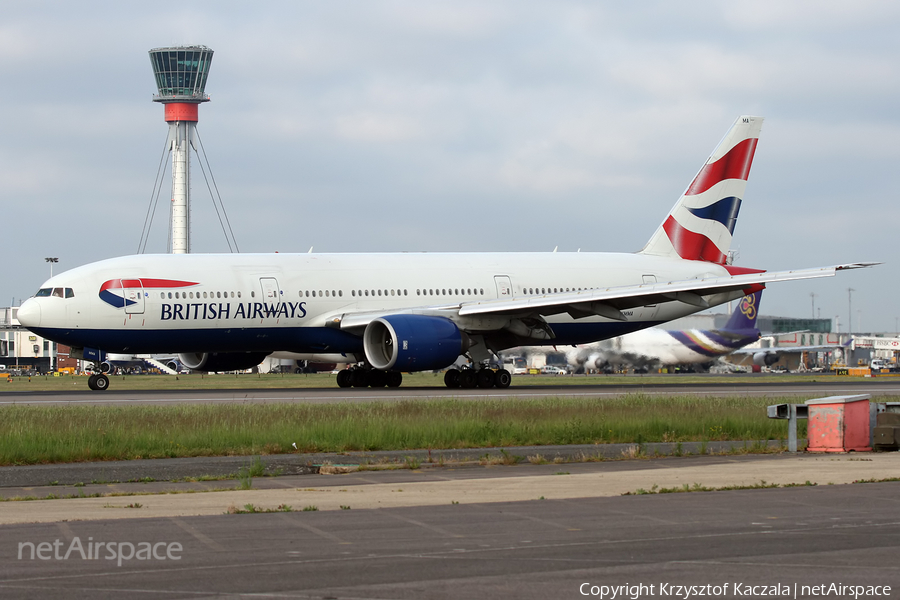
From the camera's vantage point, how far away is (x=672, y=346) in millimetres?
70375

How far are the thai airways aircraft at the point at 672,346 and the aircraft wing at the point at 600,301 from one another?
1232 inches

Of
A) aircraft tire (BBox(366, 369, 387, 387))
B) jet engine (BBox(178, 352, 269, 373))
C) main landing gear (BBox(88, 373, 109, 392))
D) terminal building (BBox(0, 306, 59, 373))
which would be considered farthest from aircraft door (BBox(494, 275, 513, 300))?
terminal building (BBox(0, 306, 59, 373))

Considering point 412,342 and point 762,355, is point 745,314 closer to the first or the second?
point 762,355

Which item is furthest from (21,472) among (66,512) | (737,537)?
(737,537)

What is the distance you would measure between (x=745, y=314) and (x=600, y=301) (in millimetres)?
36301

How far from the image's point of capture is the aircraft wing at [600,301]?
33.5 m

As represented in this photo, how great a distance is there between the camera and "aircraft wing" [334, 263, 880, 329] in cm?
3347

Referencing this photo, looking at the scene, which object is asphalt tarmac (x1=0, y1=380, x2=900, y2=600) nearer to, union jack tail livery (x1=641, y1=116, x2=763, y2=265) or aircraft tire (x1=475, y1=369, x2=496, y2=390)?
aircraft tire (x1=475, y1=369, x2=496, y2=390)

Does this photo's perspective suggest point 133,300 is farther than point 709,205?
No

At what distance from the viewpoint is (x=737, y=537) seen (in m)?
9.59

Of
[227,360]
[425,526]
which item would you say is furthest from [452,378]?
[425,526]

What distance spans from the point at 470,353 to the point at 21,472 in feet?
67.9

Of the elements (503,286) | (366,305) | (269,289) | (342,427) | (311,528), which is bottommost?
(311,528)

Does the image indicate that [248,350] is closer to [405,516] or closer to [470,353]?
[470,353]
